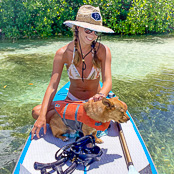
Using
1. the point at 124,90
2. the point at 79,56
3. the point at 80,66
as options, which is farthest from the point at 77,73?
the point at 124,90

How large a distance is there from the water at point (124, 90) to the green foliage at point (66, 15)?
2.93 m

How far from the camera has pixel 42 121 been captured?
2777 millimetres

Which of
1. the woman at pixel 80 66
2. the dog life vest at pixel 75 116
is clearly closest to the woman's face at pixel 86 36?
the woman at pixel 80 66

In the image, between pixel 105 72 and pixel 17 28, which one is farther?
pixel 17 28

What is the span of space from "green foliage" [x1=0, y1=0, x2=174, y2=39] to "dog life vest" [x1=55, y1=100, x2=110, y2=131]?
1180 centimetres

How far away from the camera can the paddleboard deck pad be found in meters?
2.32

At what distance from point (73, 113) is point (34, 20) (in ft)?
42.7

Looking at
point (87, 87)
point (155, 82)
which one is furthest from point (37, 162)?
point (155, 82)

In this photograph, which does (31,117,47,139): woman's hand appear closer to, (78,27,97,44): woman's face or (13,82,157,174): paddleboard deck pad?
(13,82,157,174): paddleboard deck pad

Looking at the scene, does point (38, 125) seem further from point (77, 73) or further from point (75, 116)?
point (77, 73)

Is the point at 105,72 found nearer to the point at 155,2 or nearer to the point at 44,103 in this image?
the point at 44,103

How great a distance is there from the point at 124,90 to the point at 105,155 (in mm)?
3677

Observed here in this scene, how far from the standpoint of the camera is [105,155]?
2.54 meters

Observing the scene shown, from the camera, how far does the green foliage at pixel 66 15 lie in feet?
43.6
